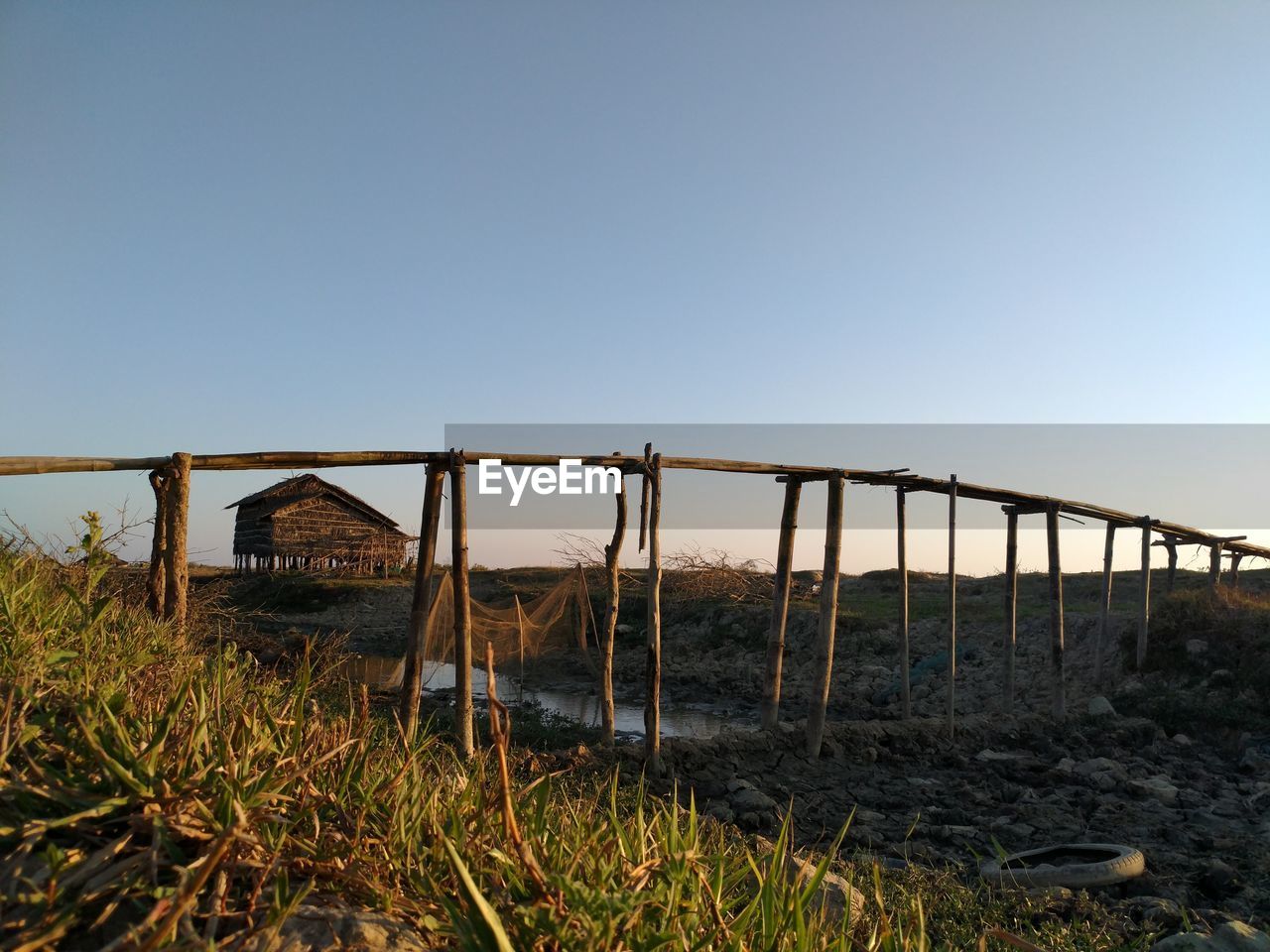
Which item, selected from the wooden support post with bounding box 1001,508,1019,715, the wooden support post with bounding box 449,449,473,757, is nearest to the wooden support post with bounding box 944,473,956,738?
the wooden support post with bounding box 1001,508,1019,715

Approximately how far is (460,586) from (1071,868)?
454cm

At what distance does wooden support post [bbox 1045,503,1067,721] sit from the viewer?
11.2 metres

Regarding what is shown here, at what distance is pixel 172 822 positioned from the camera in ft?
5.24

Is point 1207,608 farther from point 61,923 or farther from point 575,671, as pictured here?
point 61,923

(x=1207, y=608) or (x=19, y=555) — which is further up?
(x=19, y=555)

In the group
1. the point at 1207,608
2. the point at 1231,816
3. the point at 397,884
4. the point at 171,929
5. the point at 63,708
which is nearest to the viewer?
the point at 171,929

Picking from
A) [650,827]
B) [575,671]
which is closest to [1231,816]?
[650,827]

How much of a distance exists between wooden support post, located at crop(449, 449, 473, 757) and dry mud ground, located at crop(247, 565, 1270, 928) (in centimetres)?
163

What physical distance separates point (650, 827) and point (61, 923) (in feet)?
4.29

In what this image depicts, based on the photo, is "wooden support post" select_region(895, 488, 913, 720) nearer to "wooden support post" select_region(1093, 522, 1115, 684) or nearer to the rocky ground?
the rocky ground

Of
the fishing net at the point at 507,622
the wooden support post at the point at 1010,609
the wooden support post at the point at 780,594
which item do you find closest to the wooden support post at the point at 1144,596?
the wooden support post at the point at 1010,609

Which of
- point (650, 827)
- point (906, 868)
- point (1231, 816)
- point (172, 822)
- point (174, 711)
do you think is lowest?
point (1231, 816)

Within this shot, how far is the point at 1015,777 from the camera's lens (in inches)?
331

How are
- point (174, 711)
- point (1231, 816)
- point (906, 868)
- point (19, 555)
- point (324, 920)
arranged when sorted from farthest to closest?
1. point (1231, 816)
2. point (906, 868)
3. point (19, 555)
4. point (174, 711)
5. point (324, 920)
